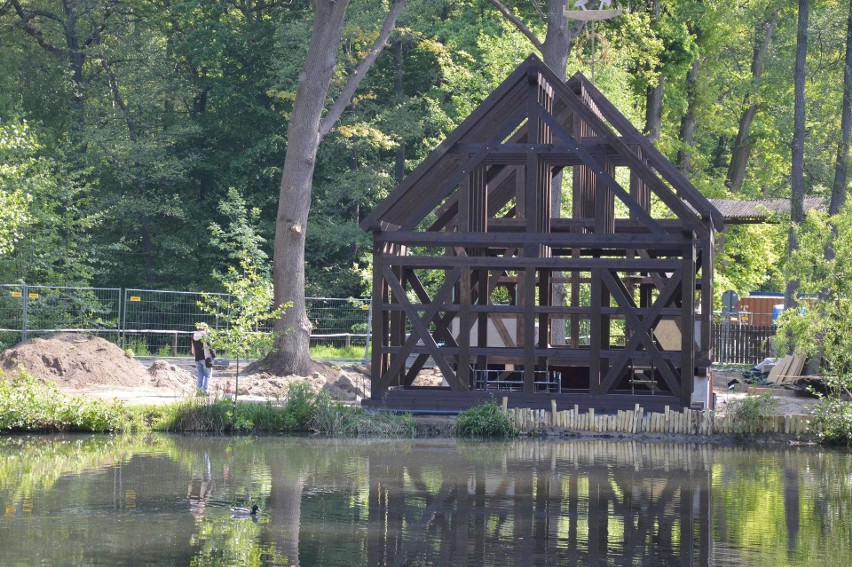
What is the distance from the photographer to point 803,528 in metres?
15.9

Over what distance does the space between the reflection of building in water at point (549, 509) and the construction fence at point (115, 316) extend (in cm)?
1615

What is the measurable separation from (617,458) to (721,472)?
198 cm

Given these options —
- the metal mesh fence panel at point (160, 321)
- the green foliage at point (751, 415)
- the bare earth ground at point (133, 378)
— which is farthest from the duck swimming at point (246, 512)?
the metal mesh fence panel at point (160, 321)

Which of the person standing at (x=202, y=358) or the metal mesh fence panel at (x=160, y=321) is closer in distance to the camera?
the person standing at (x=202, y=358)

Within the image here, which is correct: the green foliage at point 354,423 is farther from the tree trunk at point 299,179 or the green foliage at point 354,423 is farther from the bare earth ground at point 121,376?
the tree trunk at point 299,179

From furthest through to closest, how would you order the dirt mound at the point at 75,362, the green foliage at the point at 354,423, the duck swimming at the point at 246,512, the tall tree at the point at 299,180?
the tall tree at the point at 299,180 → the dirt mound at the point at 75,362 → the green foliage at the point at 354,423 → the duck swimming at the point at 246,512

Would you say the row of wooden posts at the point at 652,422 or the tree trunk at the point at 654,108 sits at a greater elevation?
the tree trunk at the point at 654,108

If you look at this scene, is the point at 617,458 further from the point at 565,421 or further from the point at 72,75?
the point at 72,75

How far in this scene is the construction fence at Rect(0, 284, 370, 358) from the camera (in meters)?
35.9

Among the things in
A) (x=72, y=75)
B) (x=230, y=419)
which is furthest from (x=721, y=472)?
(x=72, y=75)

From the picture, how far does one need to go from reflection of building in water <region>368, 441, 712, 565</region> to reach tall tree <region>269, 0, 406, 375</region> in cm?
986

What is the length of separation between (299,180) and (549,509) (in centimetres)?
1627

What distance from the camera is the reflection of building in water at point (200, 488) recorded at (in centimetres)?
1639

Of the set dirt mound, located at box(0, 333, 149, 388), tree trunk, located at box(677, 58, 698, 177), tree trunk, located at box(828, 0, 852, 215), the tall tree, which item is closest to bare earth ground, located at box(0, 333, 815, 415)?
dirt mound, located at box(0, 333, 149, 388)
